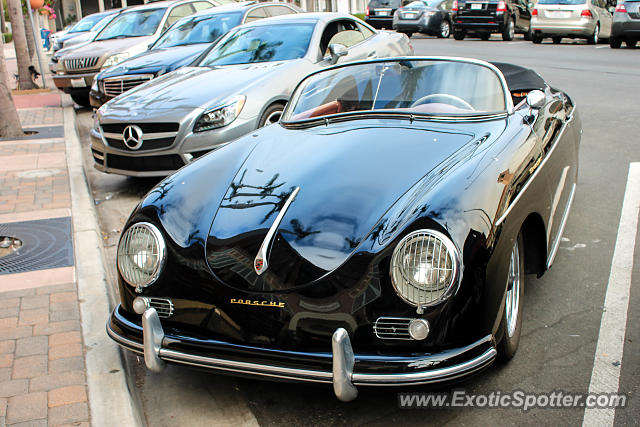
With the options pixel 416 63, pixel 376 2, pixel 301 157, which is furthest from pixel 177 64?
pixel 376 2

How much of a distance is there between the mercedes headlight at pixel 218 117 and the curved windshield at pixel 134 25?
6910mm

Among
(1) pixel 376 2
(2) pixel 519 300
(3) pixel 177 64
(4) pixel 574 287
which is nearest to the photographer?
(2) pixel 519 300

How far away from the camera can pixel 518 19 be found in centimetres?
2292

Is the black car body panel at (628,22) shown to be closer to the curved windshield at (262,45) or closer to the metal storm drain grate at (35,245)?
the curved windshield at (262,45)

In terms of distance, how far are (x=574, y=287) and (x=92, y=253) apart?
3.34 metres

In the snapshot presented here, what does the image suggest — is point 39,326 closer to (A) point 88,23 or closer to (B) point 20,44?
(B) point 20,44

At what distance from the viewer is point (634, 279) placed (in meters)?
4.34

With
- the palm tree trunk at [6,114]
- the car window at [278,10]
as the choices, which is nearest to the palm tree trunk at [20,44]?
the palm tree trunk at [6,114]

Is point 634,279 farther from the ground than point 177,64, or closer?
closer

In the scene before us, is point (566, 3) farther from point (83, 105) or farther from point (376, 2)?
point (83, 105)

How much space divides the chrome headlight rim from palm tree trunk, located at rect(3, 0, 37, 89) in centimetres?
1342

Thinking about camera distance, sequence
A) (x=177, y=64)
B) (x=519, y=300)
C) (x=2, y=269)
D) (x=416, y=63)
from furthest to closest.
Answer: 1. (x=177, y=64)
2. (x=2, y=269)
3. (x=416, y=63)
4. (x=519, y=300)

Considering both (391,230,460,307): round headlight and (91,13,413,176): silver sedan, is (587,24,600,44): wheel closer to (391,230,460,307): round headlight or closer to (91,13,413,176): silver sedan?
(91,13,413,176): silver sedan

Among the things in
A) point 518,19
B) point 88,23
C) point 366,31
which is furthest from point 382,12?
point 366,31
